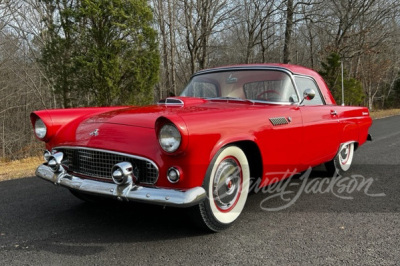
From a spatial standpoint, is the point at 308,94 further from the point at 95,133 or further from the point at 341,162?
the point at 95,133

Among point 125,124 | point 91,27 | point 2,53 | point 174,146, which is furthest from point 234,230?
point 2,53

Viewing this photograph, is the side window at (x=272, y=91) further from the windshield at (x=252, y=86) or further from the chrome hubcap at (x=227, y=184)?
the chrome hubcap at (x=227, y=184)

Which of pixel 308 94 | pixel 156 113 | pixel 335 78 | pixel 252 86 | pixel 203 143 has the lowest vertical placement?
pixel 203 143

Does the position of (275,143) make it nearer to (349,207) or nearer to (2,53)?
(349,207)

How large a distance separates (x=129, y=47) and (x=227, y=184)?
7.01 meters

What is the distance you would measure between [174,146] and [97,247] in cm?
94

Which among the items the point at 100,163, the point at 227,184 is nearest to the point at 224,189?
the point at 227,184

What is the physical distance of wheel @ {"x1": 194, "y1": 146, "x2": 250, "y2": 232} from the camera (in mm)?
2479

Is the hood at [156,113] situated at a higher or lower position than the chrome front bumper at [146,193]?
higher

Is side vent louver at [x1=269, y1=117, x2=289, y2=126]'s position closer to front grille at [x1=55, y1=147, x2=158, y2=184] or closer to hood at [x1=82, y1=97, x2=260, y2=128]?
hood at [x1=82, y1=97, x2=260, y2=128]

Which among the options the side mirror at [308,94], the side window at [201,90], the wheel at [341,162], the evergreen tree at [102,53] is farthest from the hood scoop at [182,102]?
the evergreen tree at [102,53]

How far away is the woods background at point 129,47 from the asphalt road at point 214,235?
542cm

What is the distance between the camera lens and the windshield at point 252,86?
3.58m

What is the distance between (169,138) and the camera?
2.31m
